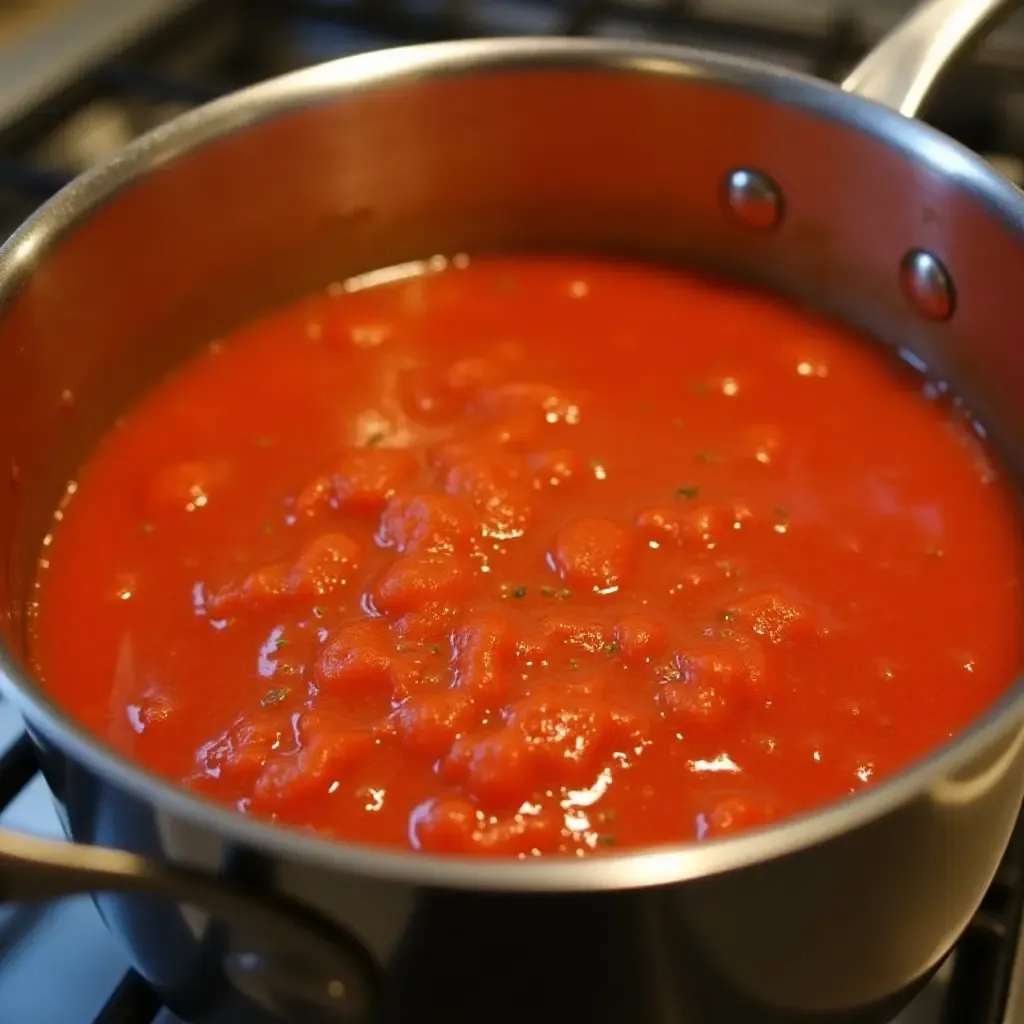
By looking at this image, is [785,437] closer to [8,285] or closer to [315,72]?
[315,72]

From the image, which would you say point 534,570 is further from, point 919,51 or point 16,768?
point 919,51

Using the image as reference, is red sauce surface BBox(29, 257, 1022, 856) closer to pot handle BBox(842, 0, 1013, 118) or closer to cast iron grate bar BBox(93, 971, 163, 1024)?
cast iron grate bar BBox(93, 971, 163, 1024)

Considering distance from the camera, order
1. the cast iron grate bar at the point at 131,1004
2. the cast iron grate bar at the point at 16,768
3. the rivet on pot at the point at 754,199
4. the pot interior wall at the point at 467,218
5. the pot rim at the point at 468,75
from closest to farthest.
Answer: the pot rim at the point at 468,75 < the cast iron grate bar at the point at 131,1004 < the cast iron grate bar at the point at 16,768 < the pot interior wall at the point at 467,218 < the rivet on pot at the point at 754,199

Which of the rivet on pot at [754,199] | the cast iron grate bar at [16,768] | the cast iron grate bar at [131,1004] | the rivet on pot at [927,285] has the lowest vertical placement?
the cast iron grate bar at [131,1004]

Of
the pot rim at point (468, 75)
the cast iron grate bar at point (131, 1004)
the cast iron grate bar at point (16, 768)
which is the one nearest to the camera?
the pot rim at point (468, 75)

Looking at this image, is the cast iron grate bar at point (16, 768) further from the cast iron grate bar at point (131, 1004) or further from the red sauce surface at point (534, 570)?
the cast iron grate bar at point (131, 1004)

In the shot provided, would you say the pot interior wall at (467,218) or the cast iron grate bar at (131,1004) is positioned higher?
the pot interior wall at (467,218)

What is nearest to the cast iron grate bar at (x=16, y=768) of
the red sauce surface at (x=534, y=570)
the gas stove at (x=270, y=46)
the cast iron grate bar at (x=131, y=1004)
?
the red sauce surface at (x=534, y=570)
